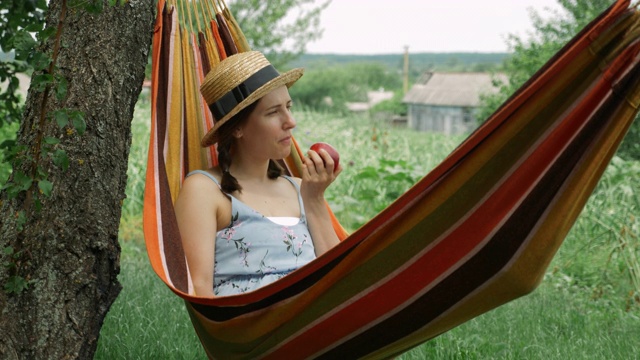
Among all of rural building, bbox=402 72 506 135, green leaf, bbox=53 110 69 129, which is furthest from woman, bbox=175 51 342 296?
rural building, bbox=402 72 506 135

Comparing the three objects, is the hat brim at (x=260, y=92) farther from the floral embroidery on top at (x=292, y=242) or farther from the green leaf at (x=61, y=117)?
the green leaf at (x=61, y=117)

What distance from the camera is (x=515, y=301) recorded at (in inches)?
158

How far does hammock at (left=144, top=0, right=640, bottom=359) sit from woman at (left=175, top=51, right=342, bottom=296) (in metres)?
0.09

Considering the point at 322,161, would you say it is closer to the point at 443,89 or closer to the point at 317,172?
the point at 317,172

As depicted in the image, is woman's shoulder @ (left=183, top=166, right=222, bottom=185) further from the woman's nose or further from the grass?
the grass

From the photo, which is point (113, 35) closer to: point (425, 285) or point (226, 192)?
point (226, 192)

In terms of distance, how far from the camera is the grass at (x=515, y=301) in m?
2.96

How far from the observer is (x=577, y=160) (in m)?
1.71

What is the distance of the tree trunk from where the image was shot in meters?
2.03

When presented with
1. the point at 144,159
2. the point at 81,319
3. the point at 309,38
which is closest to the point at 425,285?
the point at 81,319

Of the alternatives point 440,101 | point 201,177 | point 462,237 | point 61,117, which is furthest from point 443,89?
point 61,117

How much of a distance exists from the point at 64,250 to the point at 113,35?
0.57 m

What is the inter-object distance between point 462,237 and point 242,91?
74 centimetres

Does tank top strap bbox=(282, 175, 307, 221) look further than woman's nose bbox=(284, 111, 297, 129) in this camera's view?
Yes
